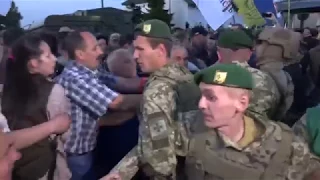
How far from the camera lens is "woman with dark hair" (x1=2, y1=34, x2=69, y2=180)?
364 centimetres

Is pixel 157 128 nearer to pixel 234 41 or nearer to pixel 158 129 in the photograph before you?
pixel 158 129

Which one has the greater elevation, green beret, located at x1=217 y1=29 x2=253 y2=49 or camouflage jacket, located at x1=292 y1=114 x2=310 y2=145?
green beret, located at x1=217 y1=29 x2=253 y2=49

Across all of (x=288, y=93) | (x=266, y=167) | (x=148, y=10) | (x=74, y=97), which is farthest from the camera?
(x=148, y=10)

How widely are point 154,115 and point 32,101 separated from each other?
923 mm

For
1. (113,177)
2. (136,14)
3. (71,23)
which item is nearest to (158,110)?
(113,177)

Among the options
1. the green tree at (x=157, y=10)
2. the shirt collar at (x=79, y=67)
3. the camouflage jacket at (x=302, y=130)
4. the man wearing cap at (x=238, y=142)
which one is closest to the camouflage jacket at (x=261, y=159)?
the man wearing cap at (x=238, y=142)

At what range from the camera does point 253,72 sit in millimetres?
3941

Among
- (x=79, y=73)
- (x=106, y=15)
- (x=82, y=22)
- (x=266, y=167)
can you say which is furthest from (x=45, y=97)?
(x=106, y=15)

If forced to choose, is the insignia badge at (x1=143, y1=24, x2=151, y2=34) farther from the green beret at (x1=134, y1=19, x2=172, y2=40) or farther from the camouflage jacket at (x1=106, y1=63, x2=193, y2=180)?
the camouflage jacket at (x1=106, y1=63, x2=193, y2=180)

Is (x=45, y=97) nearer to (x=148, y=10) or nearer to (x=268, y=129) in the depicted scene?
(x=268, y=129)

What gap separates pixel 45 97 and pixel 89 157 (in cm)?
86

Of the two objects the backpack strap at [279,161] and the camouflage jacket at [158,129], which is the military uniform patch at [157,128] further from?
the backpack strap at [279,161]

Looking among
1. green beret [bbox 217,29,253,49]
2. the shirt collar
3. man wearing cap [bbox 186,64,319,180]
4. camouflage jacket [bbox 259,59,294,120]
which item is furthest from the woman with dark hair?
camouflage jacket [bbox 259,59,294,120]

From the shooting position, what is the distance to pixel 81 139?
14.1 feet
